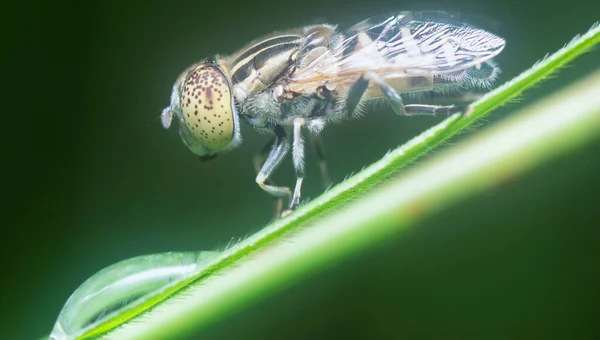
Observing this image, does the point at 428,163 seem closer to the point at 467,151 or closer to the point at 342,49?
the point at 467,151

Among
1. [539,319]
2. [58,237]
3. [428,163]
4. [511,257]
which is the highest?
[58,237]

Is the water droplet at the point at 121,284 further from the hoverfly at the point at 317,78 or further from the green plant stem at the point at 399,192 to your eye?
the hoverfly at the point at 317,78

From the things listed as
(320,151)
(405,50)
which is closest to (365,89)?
(405,50)

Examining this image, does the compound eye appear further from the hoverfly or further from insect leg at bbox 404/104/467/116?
insect leg at bbox 404/104/467/116

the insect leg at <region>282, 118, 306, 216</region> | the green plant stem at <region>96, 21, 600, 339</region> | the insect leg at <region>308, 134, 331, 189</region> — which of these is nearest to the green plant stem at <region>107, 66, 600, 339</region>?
the green plant stem at <region>96, 21, 600, 339</region>

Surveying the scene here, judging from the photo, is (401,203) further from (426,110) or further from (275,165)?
(275,165)

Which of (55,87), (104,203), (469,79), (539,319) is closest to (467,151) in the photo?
(539,319)
